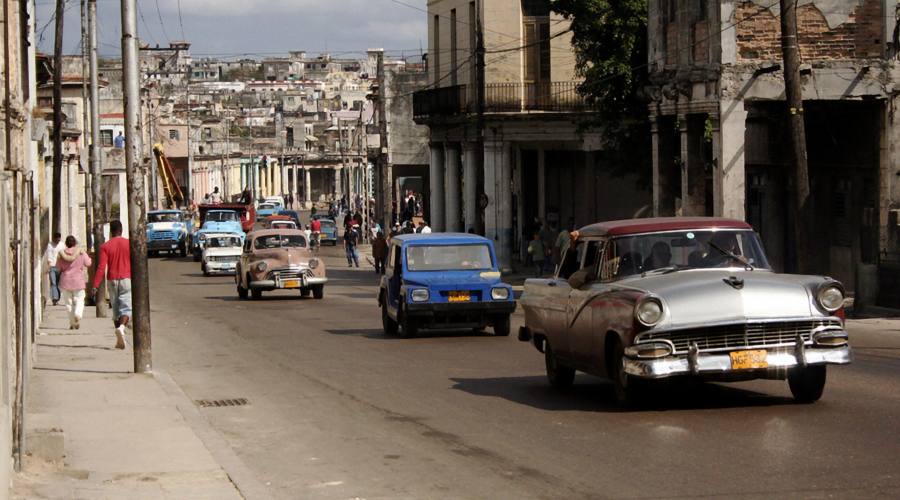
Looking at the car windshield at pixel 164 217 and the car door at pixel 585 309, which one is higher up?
the car windshield at pixel 164 217

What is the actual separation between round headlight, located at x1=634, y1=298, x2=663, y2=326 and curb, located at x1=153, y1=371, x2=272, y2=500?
360cm

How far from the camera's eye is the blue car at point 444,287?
912 inches

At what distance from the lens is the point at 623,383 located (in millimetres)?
12875

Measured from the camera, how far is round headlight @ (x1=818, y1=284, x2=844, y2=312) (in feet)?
40.9

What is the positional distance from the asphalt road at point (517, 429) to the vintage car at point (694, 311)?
449mm

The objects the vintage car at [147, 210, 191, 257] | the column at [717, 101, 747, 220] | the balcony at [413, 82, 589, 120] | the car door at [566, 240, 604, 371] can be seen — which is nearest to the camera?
the car door at [566, 240, 604, 371]

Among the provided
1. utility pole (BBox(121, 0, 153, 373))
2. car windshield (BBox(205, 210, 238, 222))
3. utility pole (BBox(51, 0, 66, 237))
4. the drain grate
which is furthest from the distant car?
the drain grate

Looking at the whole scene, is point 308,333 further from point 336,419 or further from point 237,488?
point 237,488

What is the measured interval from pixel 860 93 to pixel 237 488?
22.5 metres

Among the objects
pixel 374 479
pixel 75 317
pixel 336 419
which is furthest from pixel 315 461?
pixel 75 317

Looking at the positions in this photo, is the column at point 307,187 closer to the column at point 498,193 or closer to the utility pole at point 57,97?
the column at point 498,193

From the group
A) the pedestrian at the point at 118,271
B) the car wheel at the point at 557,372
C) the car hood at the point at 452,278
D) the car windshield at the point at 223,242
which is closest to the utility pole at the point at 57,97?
the pedestrian at the point at 118,271

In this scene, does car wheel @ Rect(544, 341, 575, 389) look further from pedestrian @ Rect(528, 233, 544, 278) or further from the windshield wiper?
pedestrian @ Rect(528, 233, 544, 278)

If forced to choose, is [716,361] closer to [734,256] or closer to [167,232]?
[734,256]
